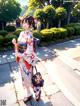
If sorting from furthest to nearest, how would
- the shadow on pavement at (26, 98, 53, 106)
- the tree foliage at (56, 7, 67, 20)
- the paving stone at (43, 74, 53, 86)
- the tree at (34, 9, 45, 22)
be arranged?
1. the tree foliage at (56, 7, 67, 20)
2. the tree at (34, 9, 45, 22)
3. the paving stone at (43, 74, 53, 86)
4. the shadow on pavement at (26, 98, 53, 106)

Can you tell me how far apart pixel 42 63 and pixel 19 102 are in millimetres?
3394

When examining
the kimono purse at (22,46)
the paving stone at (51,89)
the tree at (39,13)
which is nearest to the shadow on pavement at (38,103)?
the paving stone at (51,89)

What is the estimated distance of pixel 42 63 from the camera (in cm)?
831

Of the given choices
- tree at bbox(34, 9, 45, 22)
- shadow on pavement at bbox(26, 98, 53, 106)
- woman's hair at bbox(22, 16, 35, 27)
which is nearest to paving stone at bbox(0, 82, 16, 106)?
shadow on pavement at bbox(26, 98, 53, 106)

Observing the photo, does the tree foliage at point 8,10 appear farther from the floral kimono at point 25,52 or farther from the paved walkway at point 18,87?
the floral kimono at point 25,52

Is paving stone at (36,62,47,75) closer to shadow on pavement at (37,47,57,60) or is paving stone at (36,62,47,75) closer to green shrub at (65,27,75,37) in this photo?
shadow on pavement at (37,47,57,60)

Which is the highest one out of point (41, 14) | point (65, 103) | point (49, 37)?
point (41, 14)

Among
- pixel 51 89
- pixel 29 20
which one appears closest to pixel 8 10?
pixel 51 89

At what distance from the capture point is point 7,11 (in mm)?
19375

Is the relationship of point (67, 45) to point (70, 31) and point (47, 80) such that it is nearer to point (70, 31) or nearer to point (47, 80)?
point (70, 31)

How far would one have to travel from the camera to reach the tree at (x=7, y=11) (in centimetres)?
1874

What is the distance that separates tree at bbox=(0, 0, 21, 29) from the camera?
18.7 m

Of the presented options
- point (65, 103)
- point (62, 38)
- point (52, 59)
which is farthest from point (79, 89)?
point (62, 38)

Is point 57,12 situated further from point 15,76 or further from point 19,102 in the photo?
point 19,102
